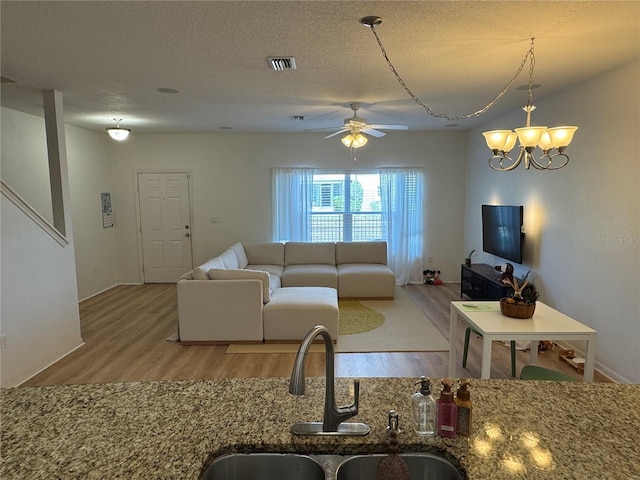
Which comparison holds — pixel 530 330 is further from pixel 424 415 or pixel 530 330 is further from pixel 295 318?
pixel 295 318

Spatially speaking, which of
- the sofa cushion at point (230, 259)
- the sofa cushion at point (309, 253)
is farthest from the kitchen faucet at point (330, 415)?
the sofa cushion at point (309, 253)

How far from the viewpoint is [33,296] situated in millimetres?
3600

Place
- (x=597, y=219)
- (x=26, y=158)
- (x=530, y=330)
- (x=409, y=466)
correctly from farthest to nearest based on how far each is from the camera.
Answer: (x=26, y=158) < (x=597, y=219) < (x=530, y=330) < (x=409, y=466)

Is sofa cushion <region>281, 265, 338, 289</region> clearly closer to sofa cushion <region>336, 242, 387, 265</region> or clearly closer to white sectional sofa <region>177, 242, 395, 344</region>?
sofa cushion <region>336, 242, 387, 265</region>

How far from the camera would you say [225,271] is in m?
4.23

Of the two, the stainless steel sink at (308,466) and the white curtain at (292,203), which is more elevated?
the white curtain at (292,203)

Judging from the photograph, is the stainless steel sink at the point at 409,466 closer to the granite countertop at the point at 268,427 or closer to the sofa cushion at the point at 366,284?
the granite countertop at the point at 268,427

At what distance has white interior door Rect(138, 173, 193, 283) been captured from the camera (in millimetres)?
6922

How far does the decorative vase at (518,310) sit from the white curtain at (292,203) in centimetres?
447

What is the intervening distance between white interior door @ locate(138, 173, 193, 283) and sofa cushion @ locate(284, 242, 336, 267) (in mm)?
1856

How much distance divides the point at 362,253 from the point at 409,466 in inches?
213

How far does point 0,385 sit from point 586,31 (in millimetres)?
4923

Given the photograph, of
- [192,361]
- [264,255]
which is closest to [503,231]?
[264,255]

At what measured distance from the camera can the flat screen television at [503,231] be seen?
484 cm
